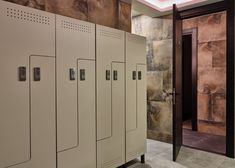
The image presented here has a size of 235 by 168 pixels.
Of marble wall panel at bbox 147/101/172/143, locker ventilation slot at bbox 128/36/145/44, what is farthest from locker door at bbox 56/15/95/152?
marble wall panel at bbox 147/101/172/143

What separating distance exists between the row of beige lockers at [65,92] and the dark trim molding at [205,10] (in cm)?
116

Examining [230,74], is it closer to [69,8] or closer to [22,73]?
[69,8]

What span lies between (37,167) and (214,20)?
4.43m

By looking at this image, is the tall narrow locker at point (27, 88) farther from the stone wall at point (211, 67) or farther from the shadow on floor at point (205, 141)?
the stone wall at point (211, 67)

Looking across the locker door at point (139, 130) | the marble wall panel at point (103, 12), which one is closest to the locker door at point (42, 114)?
the marble wall panel at point (103, 12)

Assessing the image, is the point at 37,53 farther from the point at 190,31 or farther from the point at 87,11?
the point at 190,31

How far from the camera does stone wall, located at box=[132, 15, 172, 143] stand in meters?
3.85

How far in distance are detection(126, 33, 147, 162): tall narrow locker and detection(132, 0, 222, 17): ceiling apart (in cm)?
76

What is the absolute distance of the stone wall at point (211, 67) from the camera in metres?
4.26

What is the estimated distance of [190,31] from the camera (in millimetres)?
4664

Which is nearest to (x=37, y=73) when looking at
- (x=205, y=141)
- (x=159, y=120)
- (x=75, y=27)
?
(x=75, y=27)

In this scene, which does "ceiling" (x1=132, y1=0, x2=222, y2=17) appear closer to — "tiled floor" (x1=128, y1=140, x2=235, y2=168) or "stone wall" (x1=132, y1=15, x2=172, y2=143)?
"stone wall" (x1=132, y1=15, x2=172, y2=143)

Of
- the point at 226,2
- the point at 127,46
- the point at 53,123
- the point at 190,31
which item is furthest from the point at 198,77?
the point at 53,123

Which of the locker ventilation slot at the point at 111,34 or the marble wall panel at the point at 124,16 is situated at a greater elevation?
the marble wall panel at the point at 124,16
